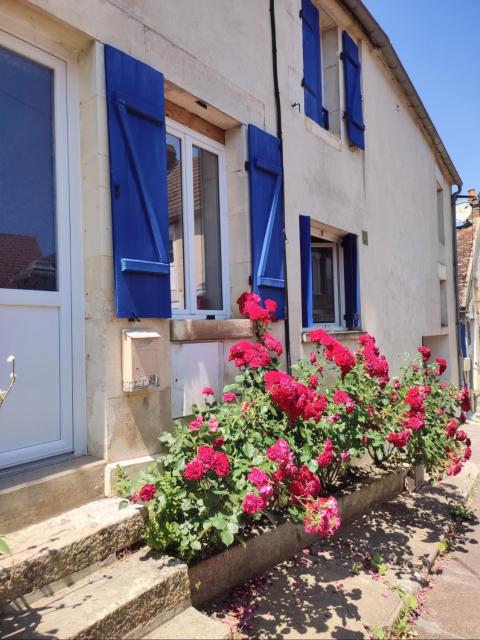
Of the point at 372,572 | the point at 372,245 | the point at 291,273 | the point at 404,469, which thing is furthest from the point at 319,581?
the point at 372,245

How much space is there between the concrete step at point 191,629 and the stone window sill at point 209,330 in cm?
162

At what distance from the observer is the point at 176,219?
11.6 feet

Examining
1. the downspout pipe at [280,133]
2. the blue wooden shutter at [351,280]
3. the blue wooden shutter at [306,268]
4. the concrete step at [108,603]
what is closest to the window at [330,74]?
the blue wooden shutter at [351,280]

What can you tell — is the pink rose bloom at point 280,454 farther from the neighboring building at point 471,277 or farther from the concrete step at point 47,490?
the neighboring building at point 471,277

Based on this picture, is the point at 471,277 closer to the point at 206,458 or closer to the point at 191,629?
the point at 206,458

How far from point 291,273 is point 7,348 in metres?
2.66

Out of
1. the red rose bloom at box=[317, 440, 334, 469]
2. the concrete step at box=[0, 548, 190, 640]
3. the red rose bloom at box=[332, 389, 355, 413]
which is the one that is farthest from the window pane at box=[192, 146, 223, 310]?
the concrete step at box=[0, 548, 190, 640]

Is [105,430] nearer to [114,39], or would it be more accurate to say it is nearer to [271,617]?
[271,617]

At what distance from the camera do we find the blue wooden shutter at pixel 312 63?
4.98 m

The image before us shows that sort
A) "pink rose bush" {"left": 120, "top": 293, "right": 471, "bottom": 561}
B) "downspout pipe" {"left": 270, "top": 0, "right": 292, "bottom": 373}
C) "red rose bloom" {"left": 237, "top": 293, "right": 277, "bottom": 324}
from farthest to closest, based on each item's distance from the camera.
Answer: "downspout pipe" {"left": 270, "top": 0, "right": 292, "bottom": 373} < "red rose bloom" {"left": 237, "top": 293, "right": 277, "bottom": 324} < "pink rose bush" {"left": 120, "top": 293, "right": 471, "bottom": 561}

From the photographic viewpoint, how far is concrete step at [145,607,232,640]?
2018 millimetres

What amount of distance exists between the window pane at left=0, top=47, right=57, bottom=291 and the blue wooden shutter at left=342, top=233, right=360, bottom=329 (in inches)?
148

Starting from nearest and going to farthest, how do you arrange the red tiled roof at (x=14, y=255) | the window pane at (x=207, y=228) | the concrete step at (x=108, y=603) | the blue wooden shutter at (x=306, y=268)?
the concrete step at (x=108, y=603) < the red tiled roof at (x=14, y=255) < the window pane at (x=207, y=228) < the blue wooden shutter at (x=306, y=268)

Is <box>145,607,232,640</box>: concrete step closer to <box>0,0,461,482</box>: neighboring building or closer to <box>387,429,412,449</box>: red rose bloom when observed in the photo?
<box>0,0,461,482</box>: neighboring building
